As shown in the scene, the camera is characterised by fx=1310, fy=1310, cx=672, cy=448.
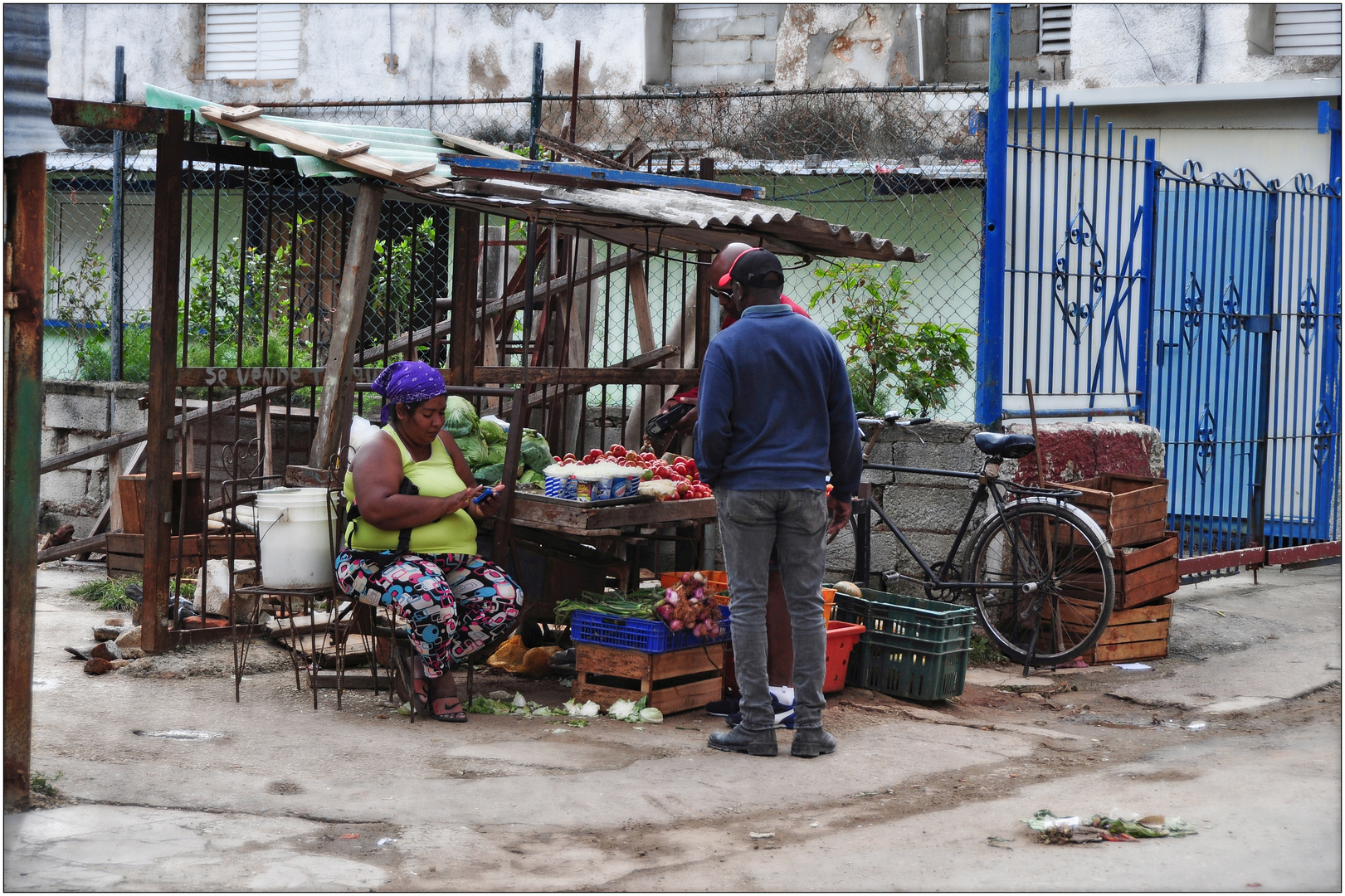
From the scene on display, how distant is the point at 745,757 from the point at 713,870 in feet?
4.63

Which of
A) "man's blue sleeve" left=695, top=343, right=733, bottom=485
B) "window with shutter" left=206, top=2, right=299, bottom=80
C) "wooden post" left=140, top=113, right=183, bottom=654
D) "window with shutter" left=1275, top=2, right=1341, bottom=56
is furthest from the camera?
"window with shutter" left=206, top=2, right=299, bottom=80

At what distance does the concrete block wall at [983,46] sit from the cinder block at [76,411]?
852 centimetres

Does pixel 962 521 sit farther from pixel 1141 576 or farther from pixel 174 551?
pixel 174 551

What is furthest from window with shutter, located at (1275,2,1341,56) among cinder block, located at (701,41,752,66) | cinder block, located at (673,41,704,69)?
cinder block, located at (673,41,704,69)

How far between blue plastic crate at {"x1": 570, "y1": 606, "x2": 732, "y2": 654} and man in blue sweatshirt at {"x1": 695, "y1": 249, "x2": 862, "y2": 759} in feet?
1.79

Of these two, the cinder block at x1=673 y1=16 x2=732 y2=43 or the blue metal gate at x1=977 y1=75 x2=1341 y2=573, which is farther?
the cinder block at x1=673 y1=16 x2=732 y2=43

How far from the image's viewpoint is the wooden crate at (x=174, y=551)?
806 cm

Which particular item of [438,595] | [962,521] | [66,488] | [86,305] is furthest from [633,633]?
[86,305]

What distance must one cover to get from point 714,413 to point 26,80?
269 centimetres

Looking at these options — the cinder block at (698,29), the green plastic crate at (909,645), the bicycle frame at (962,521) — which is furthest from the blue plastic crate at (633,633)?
the cinder block at (698,29)

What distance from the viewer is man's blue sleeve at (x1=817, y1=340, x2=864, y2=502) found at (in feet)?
17.9

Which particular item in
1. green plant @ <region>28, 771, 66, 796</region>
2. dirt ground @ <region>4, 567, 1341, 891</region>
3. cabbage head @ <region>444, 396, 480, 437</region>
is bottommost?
dirt ground @ <region>4, 567, 1341, 891</region>

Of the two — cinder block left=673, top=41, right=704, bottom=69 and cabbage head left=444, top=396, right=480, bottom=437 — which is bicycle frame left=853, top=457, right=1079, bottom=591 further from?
cinder block left=673, top=41, right=704, bottom=69

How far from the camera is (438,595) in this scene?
5641mm
